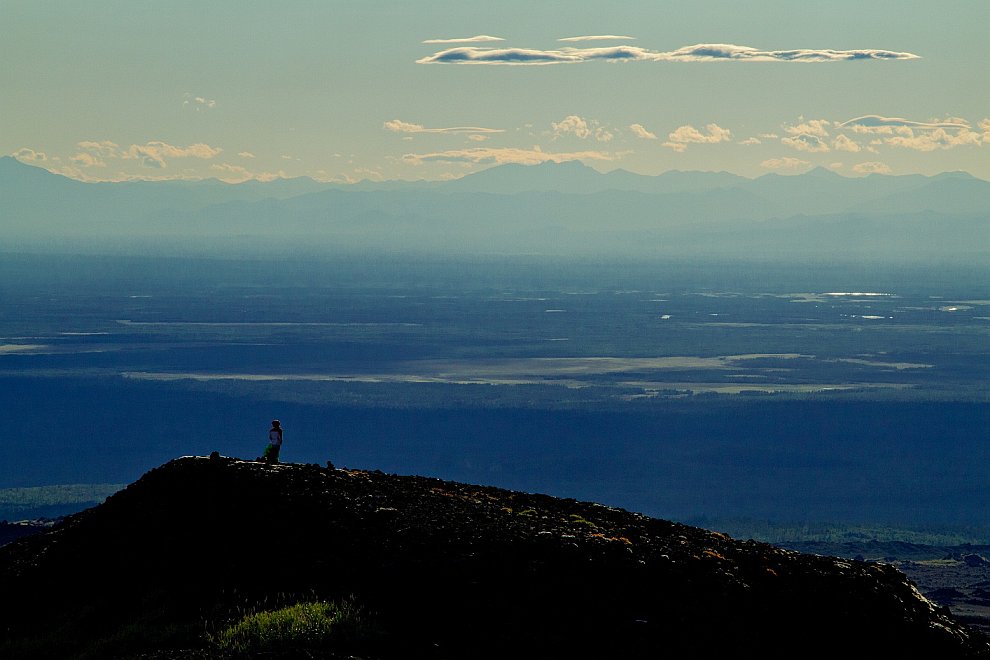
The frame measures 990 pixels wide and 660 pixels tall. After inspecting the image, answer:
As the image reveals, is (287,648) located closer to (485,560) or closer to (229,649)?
(229,649)

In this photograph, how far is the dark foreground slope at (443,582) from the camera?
2555 cm

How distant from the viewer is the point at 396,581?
2677 cm

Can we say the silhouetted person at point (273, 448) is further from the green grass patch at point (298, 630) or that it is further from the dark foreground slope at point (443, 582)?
the green grass patch at point (298, 630)

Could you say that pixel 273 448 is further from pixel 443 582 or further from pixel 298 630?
pixel 298 630

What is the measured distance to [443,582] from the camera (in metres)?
26.5

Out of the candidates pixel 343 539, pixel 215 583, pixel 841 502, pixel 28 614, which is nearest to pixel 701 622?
pixel 343 539

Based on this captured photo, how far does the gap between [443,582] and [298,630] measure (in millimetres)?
3014

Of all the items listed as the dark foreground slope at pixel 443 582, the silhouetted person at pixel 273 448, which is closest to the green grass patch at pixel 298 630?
the dark foreground slope at pixel 443 582

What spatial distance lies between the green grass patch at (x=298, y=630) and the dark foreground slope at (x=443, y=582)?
1.39 feet

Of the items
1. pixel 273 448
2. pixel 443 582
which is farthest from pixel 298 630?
pixel 273 448

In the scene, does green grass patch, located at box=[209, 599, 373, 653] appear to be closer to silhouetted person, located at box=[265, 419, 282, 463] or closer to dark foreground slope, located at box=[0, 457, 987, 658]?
dark foreground slope, located at box=[0, 457, 987, 658]

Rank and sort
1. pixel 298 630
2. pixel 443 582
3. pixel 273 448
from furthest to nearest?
pixel 273 448 → pixel 443 582 → pixel 298 630

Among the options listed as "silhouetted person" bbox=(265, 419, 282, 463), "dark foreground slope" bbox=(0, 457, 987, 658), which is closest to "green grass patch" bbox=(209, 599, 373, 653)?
"dark foreground slope" bbox=(0, 457, 987, 658)

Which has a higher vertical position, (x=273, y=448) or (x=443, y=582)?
(x=273, y=448)
